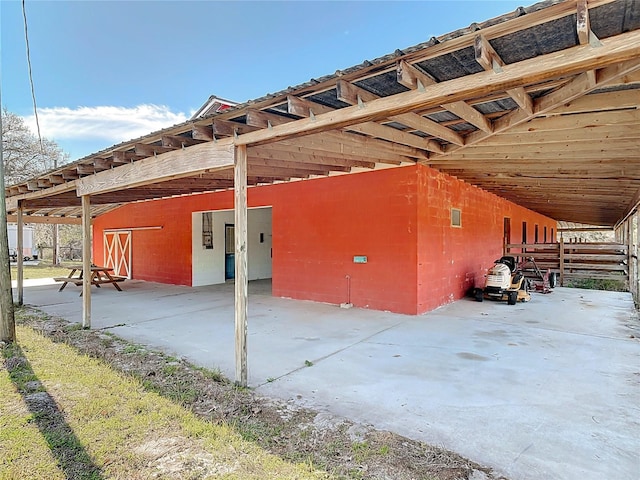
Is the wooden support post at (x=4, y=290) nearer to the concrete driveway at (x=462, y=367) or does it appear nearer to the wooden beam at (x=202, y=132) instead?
the concrete driveway at (x=462, y=367)

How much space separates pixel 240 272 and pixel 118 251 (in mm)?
12263

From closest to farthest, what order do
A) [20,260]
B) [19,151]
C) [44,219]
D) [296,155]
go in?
[296,155], [20,260], [44,219], [19,151]

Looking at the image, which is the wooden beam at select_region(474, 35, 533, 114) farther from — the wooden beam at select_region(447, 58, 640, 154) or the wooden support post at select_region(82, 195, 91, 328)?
the wooden support post at select_region(82, 195, 91, 328)

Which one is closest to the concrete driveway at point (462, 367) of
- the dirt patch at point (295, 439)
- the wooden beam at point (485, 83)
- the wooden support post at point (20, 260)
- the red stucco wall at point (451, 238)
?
the dirt patch at point (295, 439)

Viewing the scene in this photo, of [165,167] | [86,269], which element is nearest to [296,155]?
[165,167]

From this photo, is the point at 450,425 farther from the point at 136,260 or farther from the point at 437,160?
the point at 136,260

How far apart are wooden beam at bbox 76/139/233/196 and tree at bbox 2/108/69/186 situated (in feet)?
54.4

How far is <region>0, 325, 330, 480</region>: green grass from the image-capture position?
85.8 inches

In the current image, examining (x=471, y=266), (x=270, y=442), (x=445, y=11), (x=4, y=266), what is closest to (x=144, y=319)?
(x=4, y=266)

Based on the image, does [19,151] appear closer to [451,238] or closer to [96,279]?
[96,279]

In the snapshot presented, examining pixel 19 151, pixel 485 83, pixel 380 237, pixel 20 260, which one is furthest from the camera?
pixel 19 151

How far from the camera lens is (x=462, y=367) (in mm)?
3875

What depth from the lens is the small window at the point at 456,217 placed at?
7762 mm

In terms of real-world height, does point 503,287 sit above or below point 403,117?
below
